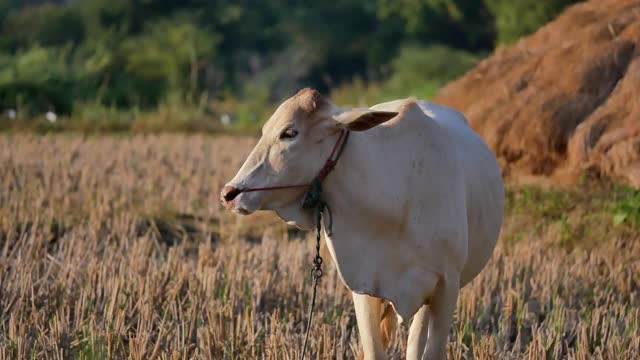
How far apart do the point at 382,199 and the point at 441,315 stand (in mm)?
673

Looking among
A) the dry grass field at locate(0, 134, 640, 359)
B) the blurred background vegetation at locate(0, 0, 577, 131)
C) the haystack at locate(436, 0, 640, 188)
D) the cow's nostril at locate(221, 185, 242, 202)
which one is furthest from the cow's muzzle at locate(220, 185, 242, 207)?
the blurred background vegetation at locate(0, 0, 577, 131)

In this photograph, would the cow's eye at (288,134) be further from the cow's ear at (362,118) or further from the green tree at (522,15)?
the green tree at (522,15)

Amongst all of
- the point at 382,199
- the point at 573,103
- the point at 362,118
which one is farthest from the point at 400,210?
the point at 573,103

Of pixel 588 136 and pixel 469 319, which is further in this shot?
pixel 588 136

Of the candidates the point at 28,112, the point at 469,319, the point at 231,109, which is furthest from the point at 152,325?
the point at 231,109

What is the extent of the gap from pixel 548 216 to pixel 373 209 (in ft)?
16.7

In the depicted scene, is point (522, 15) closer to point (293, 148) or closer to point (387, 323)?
point (387, 323)

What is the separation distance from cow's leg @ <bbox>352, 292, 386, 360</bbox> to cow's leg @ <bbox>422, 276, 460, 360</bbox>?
0.72ft

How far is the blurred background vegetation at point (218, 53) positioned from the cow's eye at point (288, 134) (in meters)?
12.8

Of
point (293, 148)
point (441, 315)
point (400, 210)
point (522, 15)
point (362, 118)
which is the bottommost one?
point (441, 315)

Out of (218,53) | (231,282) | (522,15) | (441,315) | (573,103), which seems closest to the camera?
(441,315)

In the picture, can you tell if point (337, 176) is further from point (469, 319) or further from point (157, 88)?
point (157, 88)

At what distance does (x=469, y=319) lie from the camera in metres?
6.64

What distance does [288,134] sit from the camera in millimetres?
4586
